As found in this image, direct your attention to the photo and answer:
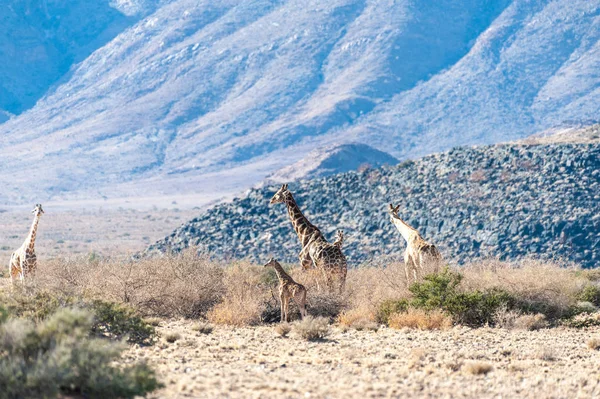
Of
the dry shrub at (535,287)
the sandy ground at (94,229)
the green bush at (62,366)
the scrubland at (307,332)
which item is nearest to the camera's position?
the green bush at (62,366)

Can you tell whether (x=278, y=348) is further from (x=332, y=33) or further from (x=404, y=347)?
(x=332, y=33)

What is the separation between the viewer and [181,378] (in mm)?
12648

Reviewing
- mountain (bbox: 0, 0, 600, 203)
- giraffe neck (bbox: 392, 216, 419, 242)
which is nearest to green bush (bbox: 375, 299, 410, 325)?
giraffe neck (bbox: 392, 216, 419, 242)

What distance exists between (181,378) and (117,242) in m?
68.4

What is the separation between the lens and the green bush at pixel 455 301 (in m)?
18.4

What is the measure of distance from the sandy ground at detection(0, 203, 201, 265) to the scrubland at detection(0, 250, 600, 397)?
1678 inches

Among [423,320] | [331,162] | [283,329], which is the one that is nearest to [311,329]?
[283,329]

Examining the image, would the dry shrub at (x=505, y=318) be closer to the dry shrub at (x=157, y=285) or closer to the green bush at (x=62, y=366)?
the dry shrub at (x=157, y=285)

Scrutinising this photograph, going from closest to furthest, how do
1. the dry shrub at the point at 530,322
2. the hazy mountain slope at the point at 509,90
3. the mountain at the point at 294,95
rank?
1. the dry shrub at the point at 530,322
2. the mountain at the point at 294,95
3. the hazy mountain slope at the point at 509,90

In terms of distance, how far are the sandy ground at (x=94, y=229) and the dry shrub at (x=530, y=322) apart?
152ft

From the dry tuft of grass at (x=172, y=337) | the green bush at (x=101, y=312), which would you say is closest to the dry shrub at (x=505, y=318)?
the dry tuft of grass at (x=172, y=337)

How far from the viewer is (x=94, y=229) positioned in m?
93.0

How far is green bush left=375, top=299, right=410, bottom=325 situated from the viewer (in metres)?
Answer: 18.7

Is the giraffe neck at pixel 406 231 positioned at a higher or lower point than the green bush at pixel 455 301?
higher
